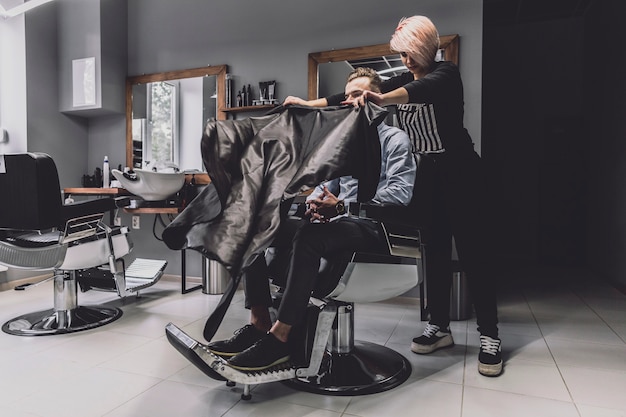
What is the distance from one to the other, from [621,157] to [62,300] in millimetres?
4430

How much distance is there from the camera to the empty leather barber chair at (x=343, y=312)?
1500 mm

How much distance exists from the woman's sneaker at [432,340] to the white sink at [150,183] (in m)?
2.17

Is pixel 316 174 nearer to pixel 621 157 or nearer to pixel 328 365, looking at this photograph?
pixel 328 365

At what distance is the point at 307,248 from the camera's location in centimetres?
152

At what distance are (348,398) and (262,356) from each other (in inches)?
15.1

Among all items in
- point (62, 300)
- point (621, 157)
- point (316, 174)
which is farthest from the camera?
point (621, 157)

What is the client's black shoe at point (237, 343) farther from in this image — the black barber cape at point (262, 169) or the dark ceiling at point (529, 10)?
the dark ceiling at point (529, 10)

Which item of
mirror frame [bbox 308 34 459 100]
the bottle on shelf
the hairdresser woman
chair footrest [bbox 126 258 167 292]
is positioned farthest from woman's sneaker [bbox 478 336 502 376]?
the bottle on shelf

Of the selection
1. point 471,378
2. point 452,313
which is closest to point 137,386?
point 471,378

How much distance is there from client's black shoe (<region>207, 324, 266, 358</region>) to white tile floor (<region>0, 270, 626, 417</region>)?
6.6 inches

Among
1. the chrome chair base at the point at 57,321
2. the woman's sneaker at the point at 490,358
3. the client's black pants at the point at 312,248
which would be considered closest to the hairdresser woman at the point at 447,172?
the woman's sneaker at the point at 490,358

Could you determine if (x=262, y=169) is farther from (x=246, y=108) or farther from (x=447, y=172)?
(x=246, y=108)

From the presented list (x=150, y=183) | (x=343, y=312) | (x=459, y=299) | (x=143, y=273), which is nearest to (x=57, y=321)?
(x=143, y=273)

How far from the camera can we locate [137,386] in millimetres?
1748
